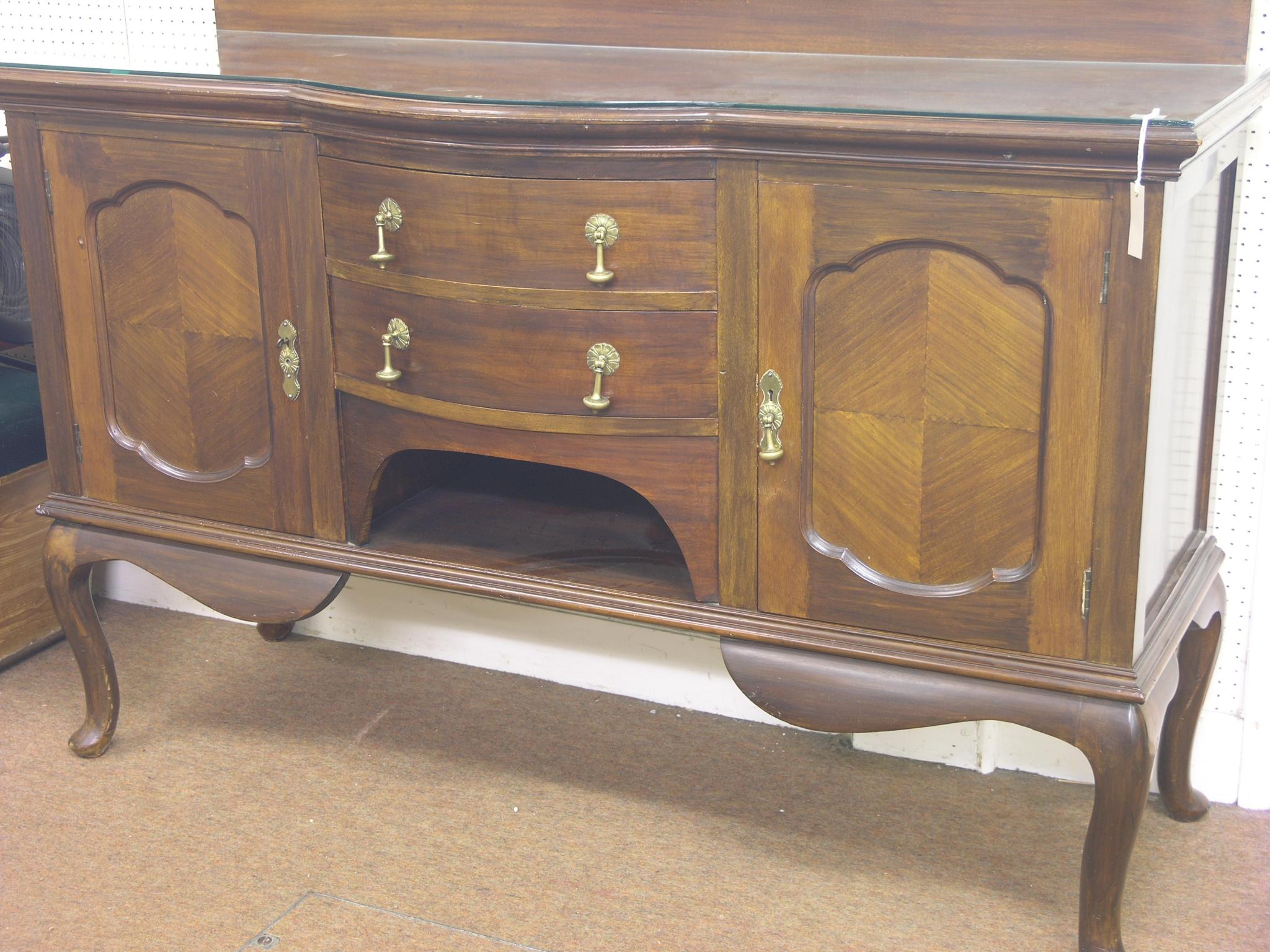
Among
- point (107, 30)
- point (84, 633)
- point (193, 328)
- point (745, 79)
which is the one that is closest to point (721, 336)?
point (745, 79)

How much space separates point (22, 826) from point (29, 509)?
69 cm

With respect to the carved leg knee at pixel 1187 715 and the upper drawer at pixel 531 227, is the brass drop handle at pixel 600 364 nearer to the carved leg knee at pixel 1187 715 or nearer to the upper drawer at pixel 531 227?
the upper drawer at pixel 531 227

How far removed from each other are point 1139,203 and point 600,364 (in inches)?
23.1

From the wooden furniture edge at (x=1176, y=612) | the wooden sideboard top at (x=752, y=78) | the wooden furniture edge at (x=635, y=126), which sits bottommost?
the wooden furniture edge at (x=1176, y=612)

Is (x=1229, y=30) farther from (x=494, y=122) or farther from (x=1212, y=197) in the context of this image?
(x=494, y=122)

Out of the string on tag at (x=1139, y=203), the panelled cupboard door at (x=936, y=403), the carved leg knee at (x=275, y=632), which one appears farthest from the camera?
the carved leg knee at (x=275, y=632)

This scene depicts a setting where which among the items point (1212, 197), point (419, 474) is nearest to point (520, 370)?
point (419, 474)

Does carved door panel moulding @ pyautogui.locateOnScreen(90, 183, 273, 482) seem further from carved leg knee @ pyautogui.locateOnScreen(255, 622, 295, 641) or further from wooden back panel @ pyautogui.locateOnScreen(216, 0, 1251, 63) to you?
carved leg knee @ pyautogui.locateOnScreen(255, 622, 295, 641)

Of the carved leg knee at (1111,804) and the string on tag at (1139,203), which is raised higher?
the string on tag at (1139,203)

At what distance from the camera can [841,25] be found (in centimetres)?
187

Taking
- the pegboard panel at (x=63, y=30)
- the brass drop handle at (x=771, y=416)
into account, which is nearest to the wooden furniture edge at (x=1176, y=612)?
the brass drop handle at (x=771, y=416)

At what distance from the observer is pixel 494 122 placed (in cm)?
150

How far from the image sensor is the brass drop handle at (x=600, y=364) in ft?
5.10

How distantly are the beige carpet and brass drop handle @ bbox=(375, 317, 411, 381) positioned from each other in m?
0.70
